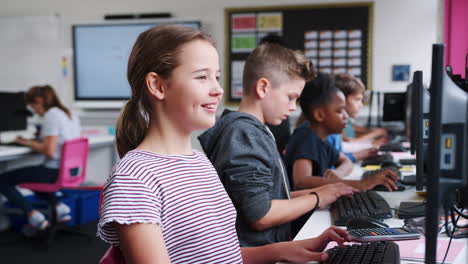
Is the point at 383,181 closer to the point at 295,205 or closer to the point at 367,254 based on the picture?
the point at 295,205

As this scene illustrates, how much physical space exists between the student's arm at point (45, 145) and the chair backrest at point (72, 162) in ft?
0.43

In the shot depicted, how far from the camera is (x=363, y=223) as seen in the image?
1.31 meters

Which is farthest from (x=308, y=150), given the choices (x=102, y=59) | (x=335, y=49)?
(x=102, y=59)

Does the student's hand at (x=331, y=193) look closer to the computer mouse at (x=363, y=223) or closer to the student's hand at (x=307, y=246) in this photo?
the computer mouse at (x=363, y=223)

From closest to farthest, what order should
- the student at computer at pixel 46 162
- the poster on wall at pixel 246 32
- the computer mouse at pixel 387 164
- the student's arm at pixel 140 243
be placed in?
the student's arm at pixel 140 243, the computer mouse at pixel 387 164, the student at computer at pixel 46 162, the poster on wall at pixel 246 32

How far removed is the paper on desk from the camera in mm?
1086

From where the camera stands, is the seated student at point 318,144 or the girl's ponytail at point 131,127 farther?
the seated student at point 318,144

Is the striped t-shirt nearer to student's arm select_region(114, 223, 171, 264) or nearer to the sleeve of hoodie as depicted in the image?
student's arm select_region(114, 223, 171, 264)

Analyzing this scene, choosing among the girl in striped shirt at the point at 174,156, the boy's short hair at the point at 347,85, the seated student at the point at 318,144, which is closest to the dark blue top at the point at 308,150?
the seated student at the point at 318,144

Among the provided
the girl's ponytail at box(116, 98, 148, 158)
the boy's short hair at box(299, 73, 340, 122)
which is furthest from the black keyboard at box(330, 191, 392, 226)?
the boy's short hair at box(299, 73, 340, 122)

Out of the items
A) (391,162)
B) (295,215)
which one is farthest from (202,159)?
(391,162)

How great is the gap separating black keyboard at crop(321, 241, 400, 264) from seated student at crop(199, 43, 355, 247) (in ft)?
1.02

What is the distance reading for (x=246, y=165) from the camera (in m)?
1.35

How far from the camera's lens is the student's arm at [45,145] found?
3701mm
